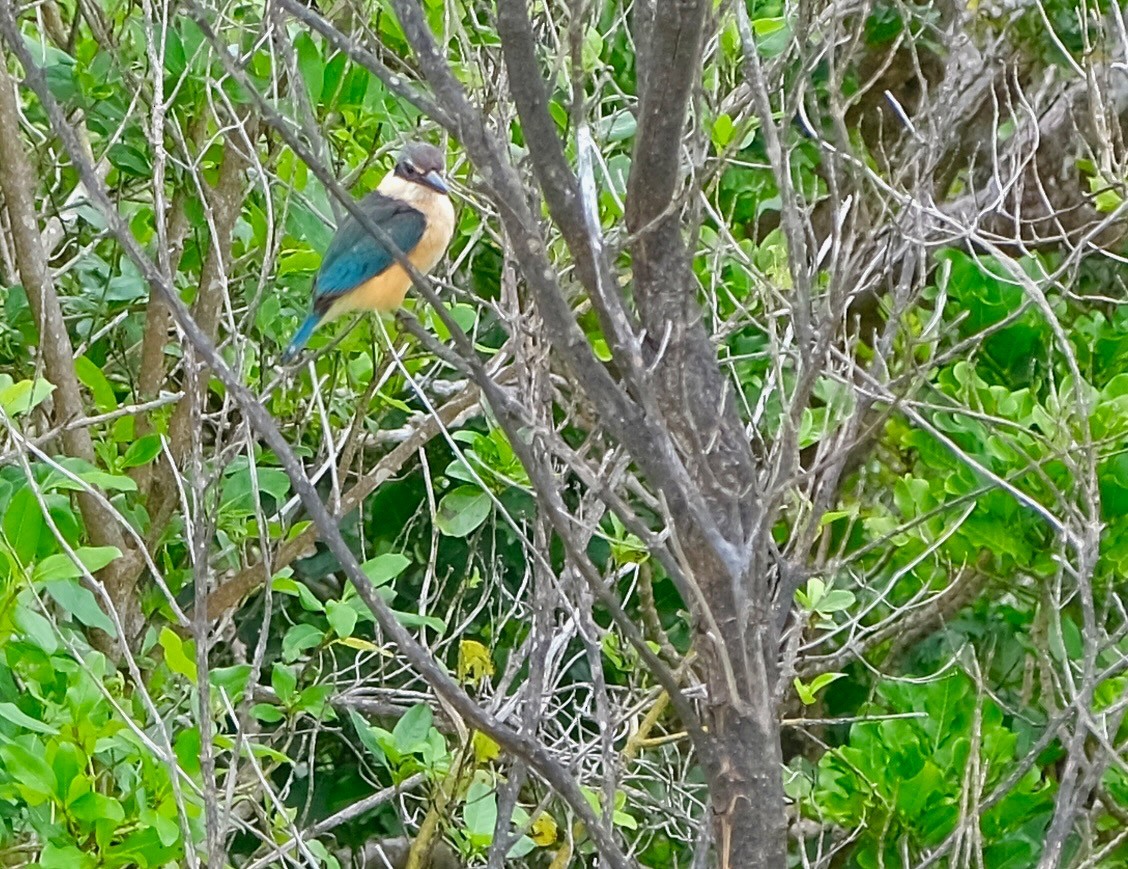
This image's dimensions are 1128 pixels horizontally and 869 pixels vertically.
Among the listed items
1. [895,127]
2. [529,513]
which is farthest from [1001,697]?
[895,127]

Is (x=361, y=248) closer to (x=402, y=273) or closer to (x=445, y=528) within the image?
(x=402, y=273)

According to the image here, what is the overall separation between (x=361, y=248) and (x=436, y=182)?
0.91 feet

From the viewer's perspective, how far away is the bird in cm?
293

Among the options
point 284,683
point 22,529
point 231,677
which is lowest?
point 284,683

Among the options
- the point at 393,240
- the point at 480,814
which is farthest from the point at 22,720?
the point at 393,240

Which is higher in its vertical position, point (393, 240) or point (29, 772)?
point (393, 240)

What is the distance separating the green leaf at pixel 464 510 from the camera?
110 inches

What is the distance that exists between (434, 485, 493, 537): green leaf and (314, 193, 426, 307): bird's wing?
0.47 meters

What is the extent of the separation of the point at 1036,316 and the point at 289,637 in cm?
165

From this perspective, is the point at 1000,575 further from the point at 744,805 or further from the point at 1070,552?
the point at 744,805

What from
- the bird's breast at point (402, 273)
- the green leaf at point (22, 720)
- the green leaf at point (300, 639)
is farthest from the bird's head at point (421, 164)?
the green leaf at point (22, 720)

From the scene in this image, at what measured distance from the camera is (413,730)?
8.77ft

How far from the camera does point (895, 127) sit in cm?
431

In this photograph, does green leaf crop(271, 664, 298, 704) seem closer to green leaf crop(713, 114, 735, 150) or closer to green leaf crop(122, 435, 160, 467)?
green leaf crop(122, 435, 160, 467)
